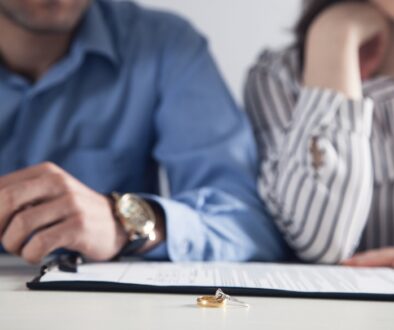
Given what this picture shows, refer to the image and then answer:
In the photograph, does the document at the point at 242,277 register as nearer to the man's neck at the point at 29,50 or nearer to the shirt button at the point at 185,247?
the shirt button at the point at 185,247

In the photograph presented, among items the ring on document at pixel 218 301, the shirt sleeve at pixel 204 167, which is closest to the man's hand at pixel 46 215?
the shirt sleeve at pixel 204 167

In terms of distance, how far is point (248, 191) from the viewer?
119 cm

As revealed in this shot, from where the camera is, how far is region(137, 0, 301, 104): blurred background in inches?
68.1

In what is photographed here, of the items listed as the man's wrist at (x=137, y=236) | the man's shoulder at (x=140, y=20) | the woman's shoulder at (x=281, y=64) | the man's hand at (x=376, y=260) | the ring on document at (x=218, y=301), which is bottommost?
the man's hand at (x=376, y=260)

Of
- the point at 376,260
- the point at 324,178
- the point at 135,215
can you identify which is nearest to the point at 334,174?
the point at 324,178

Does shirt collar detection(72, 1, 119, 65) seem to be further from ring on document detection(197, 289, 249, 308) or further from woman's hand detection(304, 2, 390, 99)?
ring on document detection(197, 289, 249, 308)

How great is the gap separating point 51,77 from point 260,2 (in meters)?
0.64

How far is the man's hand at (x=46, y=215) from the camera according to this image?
2.96ft

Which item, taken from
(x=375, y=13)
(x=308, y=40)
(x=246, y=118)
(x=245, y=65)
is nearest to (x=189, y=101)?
(x=246, y=118)

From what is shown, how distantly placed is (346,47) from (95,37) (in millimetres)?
420

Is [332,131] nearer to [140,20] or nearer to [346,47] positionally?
[346,47]

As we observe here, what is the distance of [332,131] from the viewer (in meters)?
1.14

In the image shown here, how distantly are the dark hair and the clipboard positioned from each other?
531mm

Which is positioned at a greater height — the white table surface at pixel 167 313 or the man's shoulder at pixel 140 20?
the man's shoulder at pixel 140 20
